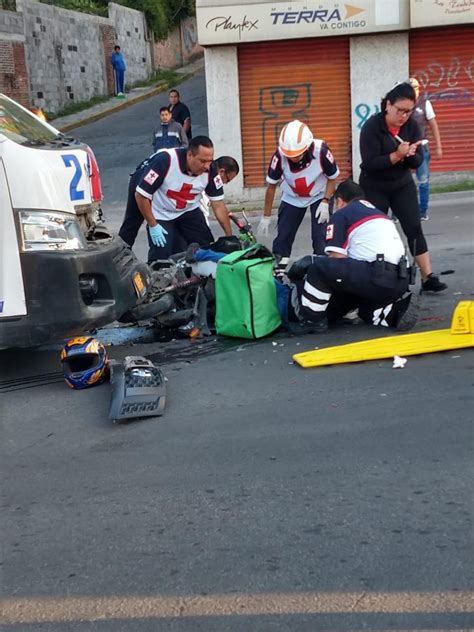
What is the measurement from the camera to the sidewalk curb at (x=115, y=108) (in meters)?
26.7

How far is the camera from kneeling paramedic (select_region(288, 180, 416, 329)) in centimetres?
622

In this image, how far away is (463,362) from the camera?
5512 millimetres

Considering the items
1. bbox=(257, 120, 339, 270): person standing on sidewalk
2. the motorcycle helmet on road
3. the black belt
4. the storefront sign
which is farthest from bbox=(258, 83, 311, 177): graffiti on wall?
the motorcycle helmet on road

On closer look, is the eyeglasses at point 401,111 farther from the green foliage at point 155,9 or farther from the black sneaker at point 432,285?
the green foliage at point 155,9

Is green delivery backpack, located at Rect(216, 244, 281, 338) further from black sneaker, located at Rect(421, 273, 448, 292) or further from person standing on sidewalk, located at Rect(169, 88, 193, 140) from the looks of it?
person standing on sidewalk, located at Rect(169, 88, 193, 140)

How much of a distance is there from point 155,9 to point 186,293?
31.2 meters

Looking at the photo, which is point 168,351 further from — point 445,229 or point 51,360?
point 445,229

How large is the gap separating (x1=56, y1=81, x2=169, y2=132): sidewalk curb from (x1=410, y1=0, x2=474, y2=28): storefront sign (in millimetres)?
12442

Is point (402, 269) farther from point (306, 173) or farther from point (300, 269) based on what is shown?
point (306, 173)

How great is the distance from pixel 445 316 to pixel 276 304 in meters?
1.31

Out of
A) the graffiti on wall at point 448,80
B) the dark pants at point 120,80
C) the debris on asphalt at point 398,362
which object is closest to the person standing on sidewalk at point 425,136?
the graffiti on wall at point 448,80

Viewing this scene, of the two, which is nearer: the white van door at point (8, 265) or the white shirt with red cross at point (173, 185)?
the white van door at point (8, 265)

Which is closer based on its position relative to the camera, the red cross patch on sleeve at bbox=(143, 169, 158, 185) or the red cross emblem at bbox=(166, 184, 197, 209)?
the red cross patch on sleeve at bbox=(143, 169, 158, 185)

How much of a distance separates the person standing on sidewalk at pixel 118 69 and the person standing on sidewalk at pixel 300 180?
2373 centimetres
